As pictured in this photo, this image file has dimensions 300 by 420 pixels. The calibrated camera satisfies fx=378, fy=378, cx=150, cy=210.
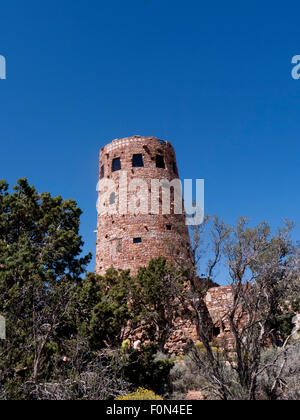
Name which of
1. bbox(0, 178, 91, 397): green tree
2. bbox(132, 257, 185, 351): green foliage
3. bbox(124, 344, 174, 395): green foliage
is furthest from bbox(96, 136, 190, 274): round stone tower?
bbox(124, 344, 174, 395): green foliage

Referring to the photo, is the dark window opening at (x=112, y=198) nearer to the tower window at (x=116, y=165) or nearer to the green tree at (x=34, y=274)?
the tower window at (x=116, y=165)

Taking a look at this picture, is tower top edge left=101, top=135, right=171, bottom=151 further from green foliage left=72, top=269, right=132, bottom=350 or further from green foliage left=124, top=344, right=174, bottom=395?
green foliage left=124, top=344, right=174, bottom=395

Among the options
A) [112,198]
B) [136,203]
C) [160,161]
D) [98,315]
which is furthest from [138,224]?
[98,315]

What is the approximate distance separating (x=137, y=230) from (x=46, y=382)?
13702 millimetres

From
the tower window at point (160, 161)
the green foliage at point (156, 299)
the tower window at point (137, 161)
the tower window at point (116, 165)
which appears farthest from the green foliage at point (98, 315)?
the tower window at point (160, 161)

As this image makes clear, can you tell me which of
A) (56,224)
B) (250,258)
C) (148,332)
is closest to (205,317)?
(148,332)

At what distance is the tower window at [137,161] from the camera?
24.8 metres

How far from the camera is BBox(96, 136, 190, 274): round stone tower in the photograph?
23141 mm

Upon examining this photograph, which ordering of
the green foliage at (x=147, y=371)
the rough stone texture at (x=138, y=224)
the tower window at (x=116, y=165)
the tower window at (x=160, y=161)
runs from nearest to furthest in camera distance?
the green foliage at (x=147, y=371) < the rough stone texture at (x=138, y=224) < the tower window at (x=116, y=165) < the tower window at (x=160, y=161)

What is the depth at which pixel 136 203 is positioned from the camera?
78.7 feet

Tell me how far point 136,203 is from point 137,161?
9.62ft

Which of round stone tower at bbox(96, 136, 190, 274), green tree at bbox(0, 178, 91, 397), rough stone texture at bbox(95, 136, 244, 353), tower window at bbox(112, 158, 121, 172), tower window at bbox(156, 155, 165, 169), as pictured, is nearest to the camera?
green tree at bbox(0, 178, 91, 397)
